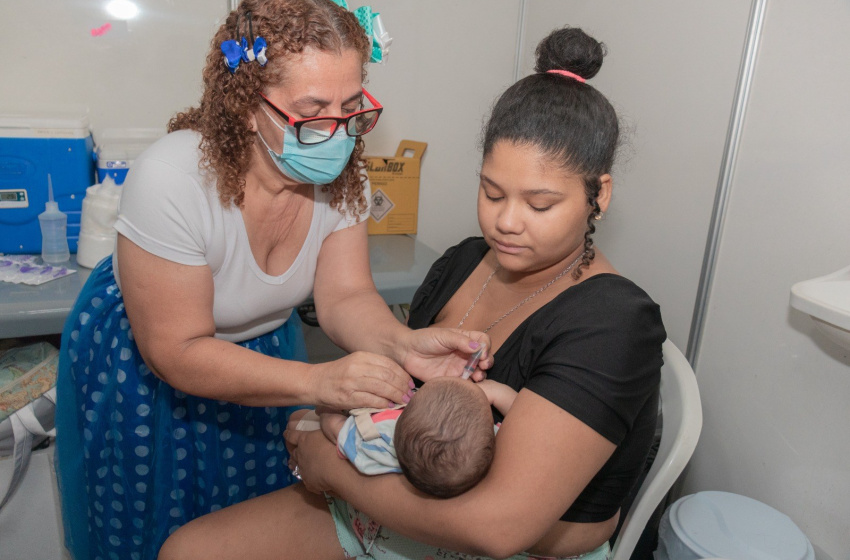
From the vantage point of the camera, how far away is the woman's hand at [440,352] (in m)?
1.26

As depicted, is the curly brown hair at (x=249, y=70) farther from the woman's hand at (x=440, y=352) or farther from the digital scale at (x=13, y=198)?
the digital scale at (x=13, y=198)

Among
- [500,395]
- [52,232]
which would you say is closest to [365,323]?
[500,395]

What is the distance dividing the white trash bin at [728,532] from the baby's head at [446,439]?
2.52 ft

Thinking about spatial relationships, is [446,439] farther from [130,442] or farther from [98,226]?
[98,226]

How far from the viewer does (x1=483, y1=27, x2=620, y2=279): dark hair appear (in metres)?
1.16

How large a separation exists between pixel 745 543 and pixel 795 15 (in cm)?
131

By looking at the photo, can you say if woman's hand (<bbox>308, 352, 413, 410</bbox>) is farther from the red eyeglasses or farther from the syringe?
the red eyeglasses

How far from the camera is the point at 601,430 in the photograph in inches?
40.2

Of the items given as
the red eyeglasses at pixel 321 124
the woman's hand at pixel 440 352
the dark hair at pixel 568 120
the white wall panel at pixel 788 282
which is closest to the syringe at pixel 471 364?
the woman's hand at pixel 440 352

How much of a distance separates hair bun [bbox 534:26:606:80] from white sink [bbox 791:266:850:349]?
65 centimetres

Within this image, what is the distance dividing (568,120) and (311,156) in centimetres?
53

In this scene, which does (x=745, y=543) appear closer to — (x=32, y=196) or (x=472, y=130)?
(x=472, y=130)

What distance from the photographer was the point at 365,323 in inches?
58.9

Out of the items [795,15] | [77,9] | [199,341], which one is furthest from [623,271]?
[77,9]
